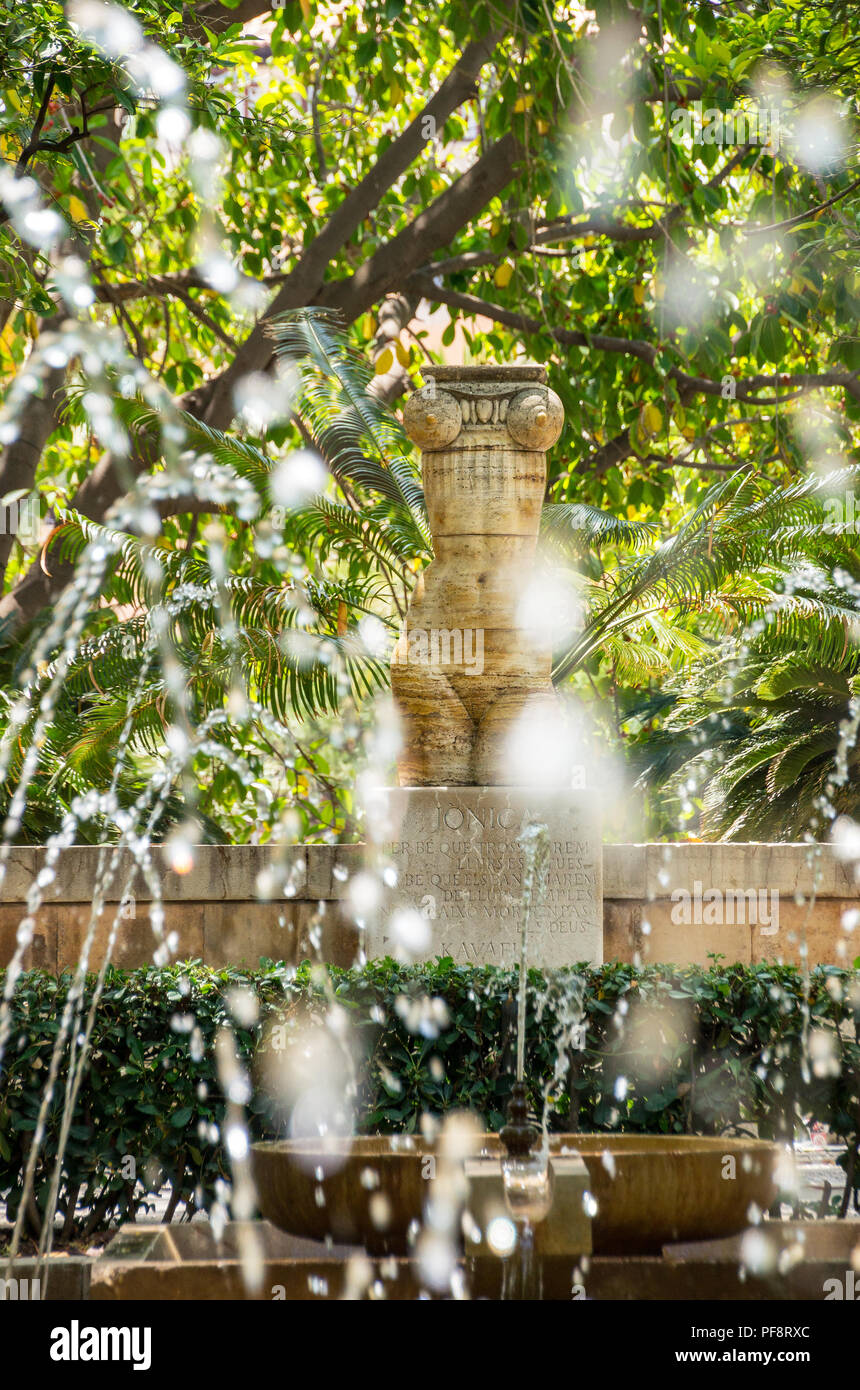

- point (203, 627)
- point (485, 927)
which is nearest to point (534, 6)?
point (203, 627)

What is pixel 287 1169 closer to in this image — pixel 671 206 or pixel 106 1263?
pixel 106 1263

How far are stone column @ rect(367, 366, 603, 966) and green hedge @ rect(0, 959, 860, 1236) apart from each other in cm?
190

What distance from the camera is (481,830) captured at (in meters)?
6.20

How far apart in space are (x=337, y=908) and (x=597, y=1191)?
3359 millimetres

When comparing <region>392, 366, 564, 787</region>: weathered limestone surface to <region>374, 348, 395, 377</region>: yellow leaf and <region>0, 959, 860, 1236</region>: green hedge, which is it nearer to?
<region>0, 959, 860, 1236</region>: green hedge

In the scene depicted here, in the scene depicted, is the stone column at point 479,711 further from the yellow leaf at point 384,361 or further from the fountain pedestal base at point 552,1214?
the yellow leaf at point 384,361

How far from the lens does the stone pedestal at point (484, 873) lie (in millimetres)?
6094

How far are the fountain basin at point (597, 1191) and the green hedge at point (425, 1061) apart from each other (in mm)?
764

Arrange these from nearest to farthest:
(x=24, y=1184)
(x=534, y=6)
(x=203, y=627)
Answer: (x=24, y=1184)
(x=534, y=6)
(x=203, y=627)

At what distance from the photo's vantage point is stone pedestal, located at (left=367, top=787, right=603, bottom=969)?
609 cm

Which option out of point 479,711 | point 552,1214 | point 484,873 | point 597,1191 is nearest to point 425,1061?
point 597,1191

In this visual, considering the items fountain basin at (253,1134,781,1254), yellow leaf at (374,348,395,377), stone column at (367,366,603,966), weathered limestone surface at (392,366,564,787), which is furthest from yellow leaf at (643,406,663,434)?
fountain basin at (253,1134,781,1254)
